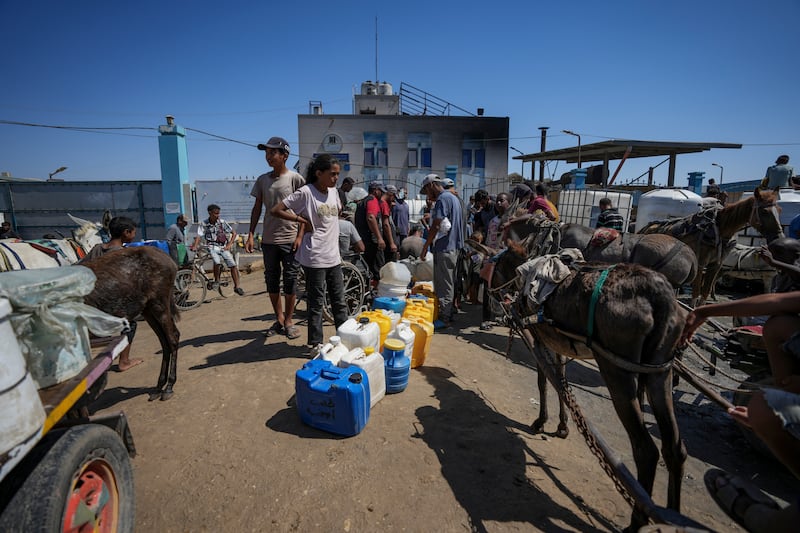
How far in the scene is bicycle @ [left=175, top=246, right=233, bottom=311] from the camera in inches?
296

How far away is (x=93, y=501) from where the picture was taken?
1.78 m

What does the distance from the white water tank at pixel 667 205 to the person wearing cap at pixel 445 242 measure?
6999 millimetres

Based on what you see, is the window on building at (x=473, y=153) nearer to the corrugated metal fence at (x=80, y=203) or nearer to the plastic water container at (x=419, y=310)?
the corrugated metal fence at (x=80, y=203)

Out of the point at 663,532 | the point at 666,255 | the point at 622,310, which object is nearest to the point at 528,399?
the point at 622,310

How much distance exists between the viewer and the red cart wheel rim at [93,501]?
1623 millimetres

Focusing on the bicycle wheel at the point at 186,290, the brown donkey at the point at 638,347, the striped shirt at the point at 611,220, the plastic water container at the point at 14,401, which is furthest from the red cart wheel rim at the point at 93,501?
the striped shirt at the point at 611,220

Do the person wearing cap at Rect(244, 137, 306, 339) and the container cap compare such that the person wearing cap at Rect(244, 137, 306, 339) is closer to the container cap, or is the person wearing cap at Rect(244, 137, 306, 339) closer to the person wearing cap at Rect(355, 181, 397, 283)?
the container cap

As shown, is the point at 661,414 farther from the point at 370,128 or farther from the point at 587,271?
the point at 370,128

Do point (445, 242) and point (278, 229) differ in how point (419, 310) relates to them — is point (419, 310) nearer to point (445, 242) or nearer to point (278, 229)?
point (445, 242)

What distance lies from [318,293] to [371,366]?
1283 millimetres

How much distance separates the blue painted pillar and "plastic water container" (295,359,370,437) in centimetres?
1178

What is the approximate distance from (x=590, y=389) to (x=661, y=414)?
233 cm

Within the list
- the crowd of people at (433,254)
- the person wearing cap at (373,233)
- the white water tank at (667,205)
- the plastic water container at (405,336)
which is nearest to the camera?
the crowd of people at (433,254)

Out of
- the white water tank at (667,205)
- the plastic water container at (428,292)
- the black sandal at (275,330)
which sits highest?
the white water tank at (667,205)
